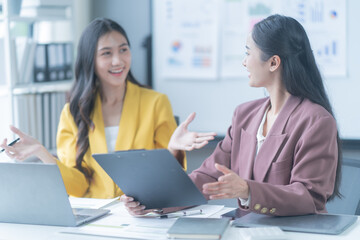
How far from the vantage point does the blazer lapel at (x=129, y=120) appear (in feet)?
8.88

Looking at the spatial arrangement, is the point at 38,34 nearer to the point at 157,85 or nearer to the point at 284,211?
the point at 157,85

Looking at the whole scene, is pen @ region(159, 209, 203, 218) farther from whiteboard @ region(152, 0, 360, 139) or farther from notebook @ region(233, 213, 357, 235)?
whiteboard @ region(152, 0, 360, 139)

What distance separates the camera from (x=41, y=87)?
3.80 meters

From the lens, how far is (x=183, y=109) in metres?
3.89

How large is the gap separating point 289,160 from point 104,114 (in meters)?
1.14

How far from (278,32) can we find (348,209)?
2.46ft

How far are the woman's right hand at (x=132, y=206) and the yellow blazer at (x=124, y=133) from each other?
73 cm

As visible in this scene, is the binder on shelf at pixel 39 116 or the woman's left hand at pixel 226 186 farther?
the binder on shelf at pixel 39 116

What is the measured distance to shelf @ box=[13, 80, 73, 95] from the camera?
11.7 feet

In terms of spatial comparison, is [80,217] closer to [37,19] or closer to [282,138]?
[282,138]

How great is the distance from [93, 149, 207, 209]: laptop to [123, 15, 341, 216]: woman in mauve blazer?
0.19ft

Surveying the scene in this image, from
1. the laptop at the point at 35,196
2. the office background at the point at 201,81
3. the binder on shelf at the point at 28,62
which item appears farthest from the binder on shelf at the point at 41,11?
the laptop at the point at 35,196

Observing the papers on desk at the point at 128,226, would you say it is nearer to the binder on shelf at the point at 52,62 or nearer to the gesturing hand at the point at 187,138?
the gesturing hand at the point at 187,138

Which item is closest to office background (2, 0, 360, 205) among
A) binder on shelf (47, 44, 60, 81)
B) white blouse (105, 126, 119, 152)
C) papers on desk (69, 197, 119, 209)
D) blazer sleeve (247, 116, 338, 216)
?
binder on shelf (47, 44, 60, 81)
